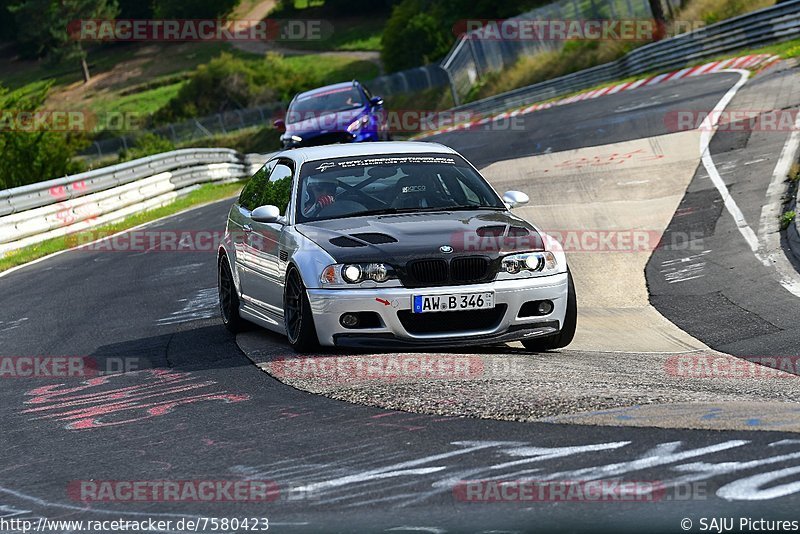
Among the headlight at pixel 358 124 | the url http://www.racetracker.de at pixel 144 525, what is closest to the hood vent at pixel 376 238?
the url http://www.racetracker.de at pixel 144 525

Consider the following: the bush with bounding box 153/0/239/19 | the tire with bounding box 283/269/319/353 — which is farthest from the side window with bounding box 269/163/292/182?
the bush with bounding box 153/0/239/19

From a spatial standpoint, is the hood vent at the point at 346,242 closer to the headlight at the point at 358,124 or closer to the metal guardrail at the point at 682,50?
the headlight at the point at 358,124

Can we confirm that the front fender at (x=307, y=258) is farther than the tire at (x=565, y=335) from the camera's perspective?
No

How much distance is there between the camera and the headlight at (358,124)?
80.4 feet

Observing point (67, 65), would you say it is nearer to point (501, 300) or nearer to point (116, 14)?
point (116, 14)

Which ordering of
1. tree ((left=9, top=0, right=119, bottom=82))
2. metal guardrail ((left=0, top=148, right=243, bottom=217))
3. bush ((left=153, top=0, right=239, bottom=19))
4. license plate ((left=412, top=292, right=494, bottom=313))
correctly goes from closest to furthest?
license plate ((left=412, top=292, right=494, bottom=313)), metal guardrail ((left=0, top=148, right=243, bottom=217)), tree ((left=9, top=0, right=119, bottom=82)), bush ((left=153, top=0, right=239, bottom=19))

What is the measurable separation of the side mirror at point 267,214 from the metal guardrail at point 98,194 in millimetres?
11275

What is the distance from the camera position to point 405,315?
8852 millimetres

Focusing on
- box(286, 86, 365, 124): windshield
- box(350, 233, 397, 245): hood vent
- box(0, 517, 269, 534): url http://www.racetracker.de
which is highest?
box(350, 233, 397, 245): hood vent

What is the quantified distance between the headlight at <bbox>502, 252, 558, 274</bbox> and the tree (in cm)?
9900

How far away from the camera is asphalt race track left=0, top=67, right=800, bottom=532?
5.11 metres

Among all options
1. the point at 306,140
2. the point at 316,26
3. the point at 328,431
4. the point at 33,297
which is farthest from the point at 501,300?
the point at 316,26

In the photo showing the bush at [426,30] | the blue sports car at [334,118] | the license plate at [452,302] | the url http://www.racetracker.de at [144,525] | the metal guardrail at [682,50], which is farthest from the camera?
the bush at [426,30]

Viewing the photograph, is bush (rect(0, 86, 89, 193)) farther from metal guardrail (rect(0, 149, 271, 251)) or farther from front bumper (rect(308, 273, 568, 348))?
front bumper (rect(308, 273, 568, 348))
